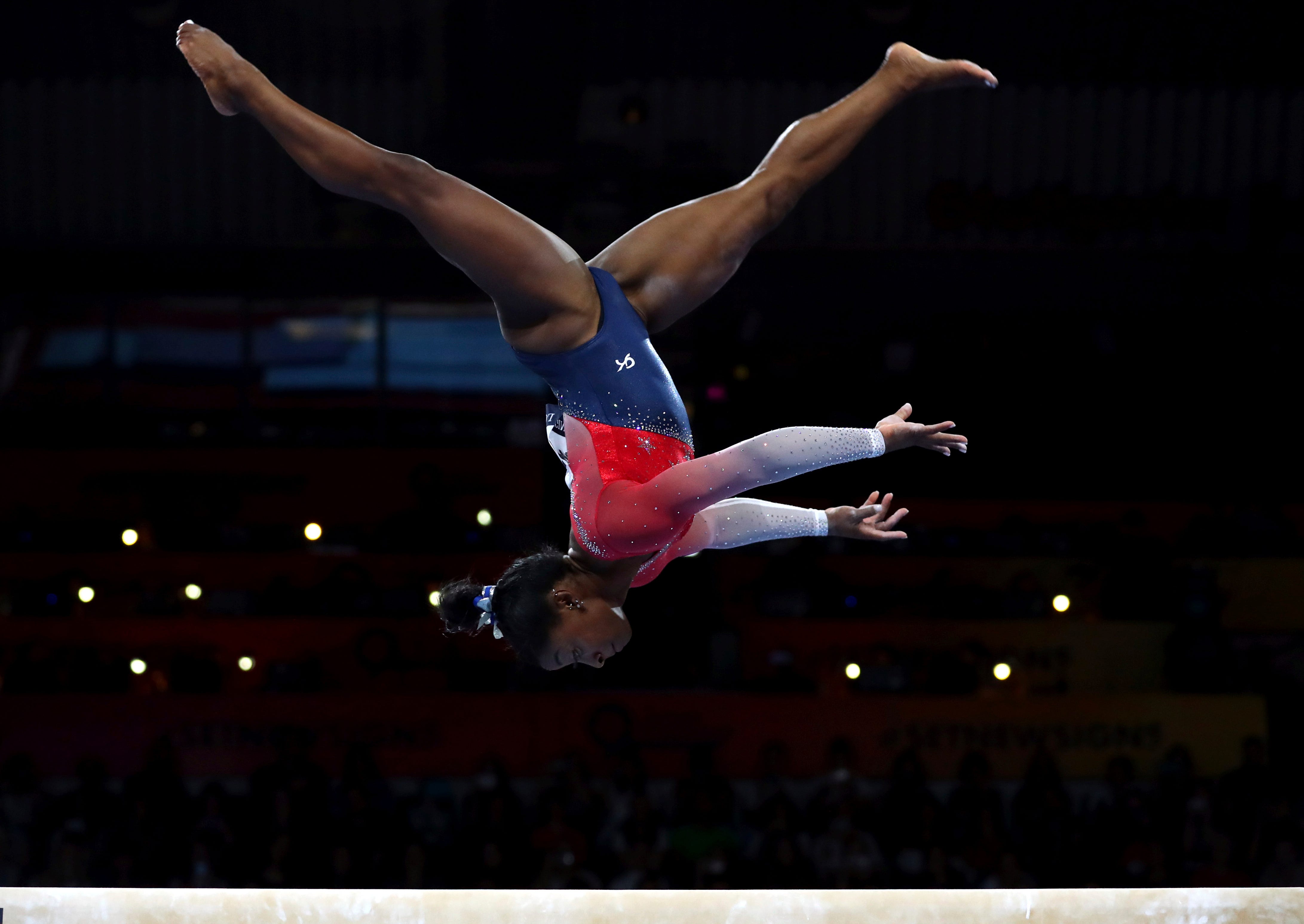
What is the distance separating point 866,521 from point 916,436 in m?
0.32

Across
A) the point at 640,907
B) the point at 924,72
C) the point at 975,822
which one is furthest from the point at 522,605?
the point at 975,822

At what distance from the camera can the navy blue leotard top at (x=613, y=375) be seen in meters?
3.29

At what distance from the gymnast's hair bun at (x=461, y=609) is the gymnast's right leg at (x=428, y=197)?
718 mm

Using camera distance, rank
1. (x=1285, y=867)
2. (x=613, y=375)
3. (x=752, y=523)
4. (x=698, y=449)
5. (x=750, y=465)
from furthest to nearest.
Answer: (x=698, y=449) < (x=1285, y=867) < (x=752, y=523) < (x=613, y=375) < (x=750, y=465)

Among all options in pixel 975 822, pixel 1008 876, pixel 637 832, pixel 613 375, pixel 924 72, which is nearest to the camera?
pixel 613 375

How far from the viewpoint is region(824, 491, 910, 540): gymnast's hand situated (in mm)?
3188

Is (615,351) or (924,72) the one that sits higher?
(924,72)

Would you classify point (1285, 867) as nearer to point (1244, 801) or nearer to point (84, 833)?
point (1244, 801)

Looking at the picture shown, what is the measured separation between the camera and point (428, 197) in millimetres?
3041

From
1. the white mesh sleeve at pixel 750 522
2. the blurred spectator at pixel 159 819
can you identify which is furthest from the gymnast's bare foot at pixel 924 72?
the blurred spectator at pixel 159 819

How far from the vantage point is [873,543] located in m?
9.05

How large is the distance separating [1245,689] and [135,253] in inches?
314

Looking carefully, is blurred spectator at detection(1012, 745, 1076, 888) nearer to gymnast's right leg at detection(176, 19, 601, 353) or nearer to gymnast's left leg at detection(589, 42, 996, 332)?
gymnast's left leg at detection(589, 42, 996, 332)

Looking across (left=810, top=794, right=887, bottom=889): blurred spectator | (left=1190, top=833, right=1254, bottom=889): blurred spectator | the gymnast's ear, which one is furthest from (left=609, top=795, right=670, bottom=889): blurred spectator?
the gymnast's ear
